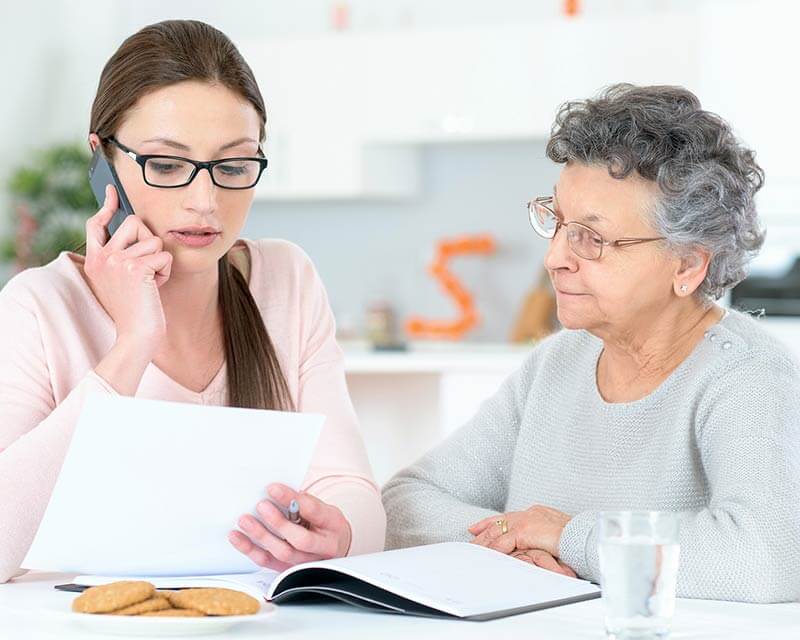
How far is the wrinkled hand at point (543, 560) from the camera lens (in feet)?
5.40

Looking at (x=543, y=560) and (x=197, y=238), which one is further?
(x=197, y=238)

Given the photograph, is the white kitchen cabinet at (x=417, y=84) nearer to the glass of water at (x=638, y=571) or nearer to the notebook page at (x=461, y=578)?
the notebook page at (x=461, y=578)

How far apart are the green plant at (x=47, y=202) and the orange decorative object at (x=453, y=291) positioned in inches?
54.9

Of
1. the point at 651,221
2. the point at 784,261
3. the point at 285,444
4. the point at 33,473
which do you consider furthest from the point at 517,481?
the point at 784,261

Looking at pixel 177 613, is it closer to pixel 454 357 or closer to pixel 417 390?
pixel 454 357

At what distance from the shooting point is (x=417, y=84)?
17.0 ft

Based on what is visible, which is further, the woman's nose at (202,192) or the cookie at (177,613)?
the woman's nose at (202,192)

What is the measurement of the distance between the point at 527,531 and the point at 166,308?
2.04 feet

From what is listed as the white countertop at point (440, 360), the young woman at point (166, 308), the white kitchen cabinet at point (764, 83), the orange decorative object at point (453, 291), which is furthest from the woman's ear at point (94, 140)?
the orange decorative object at point (453, 291)

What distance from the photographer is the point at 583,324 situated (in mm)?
1825

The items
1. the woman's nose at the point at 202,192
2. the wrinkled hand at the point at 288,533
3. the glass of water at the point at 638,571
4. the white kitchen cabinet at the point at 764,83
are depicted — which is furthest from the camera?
the white kitchen cabinet at the point at 764,83

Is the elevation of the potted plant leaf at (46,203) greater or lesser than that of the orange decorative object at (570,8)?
lesser

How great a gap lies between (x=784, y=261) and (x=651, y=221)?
3.09 meters

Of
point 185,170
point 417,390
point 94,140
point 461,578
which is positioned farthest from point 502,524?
point 417,390
